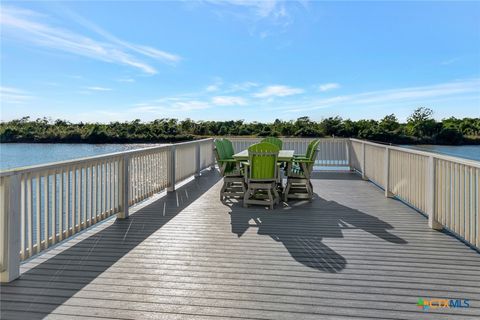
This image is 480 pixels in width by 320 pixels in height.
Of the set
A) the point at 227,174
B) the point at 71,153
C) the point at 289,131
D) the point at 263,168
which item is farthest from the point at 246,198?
the point at 289,131

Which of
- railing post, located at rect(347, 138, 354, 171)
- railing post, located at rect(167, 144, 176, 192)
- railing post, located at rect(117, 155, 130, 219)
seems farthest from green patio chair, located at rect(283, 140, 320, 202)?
railing post, located at rect(347, 138, 354, 171)

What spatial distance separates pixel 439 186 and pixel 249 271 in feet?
7.95

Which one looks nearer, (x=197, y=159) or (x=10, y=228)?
(x=10, y=228)

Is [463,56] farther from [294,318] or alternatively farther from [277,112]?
[294,318]

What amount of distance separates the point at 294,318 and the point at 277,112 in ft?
91.3

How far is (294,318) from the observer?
6.62ft

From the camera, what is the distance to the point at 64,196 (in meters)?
3.15

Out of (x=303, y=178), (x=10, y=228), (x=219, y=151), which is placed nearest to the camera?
(x=10, y=228)

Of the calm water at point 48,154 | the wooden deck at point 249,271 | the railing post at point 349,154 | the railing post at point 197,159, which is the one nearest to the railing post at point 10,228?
the wooden deck at point 249,271

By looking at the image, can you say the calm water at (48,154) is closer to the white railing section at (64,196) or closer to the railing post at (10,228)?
the white railing section at (64,196)

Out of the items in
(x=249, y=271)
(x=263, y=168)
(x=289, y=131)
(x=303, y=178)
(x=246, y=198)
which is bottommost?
(x=249, y=271)

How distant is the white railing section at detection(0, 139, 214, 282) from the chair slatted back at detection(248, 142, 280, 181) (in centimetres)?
160

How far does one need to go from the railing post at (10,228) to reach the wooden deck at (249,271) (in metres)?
0.12

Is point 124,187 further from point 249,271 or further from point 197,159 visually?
point 197,159
